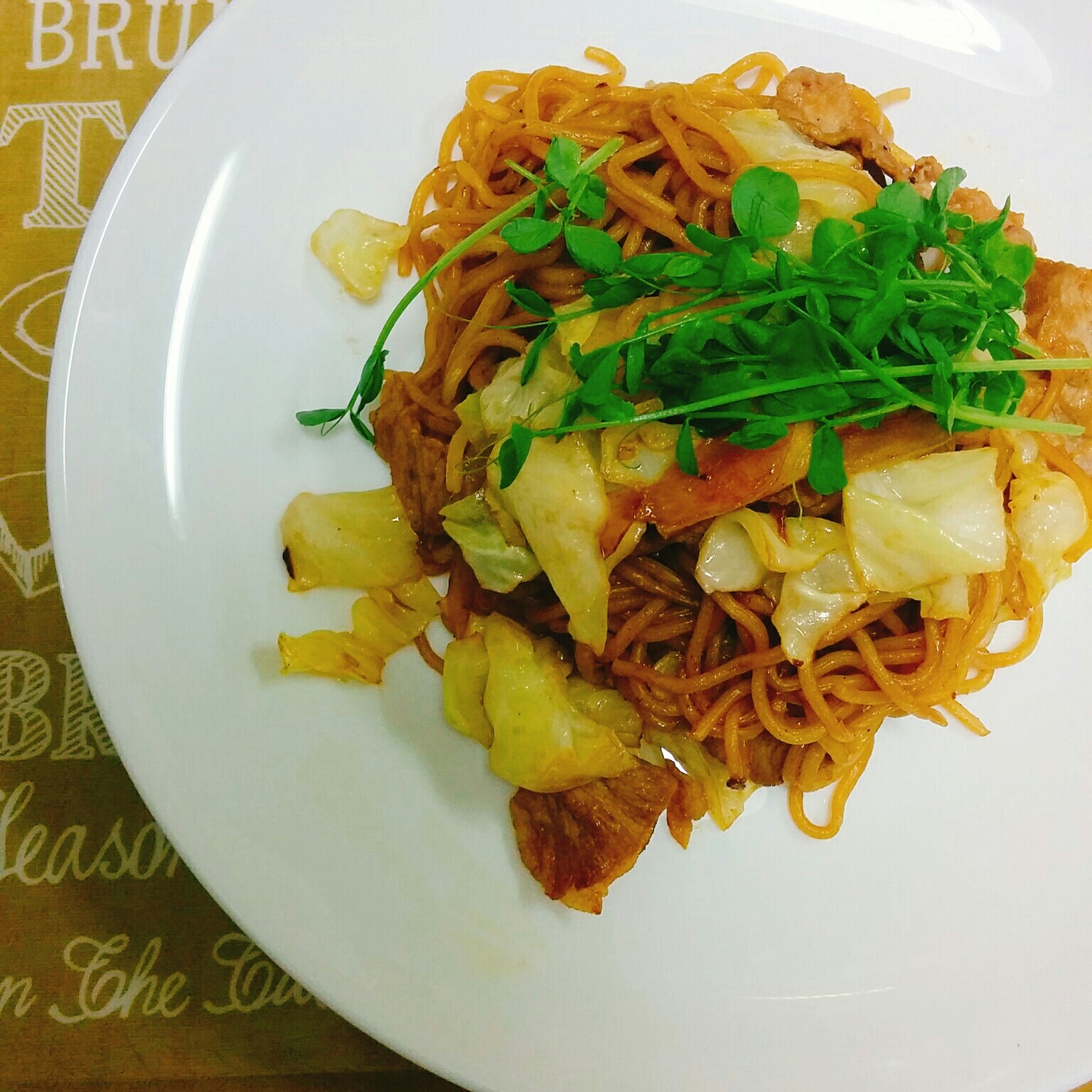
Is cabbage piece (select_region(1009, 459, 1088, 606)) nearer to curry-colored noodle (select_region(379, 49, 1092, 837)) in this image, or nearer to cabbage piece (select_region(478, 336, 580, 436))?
curry-colored noodle (select_region(379, 49, 1092, 837))

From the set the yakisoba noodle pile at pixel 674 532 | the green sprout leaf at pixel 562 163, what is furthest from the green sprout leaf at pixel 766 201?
the green sprout leaf at pixel 562 163

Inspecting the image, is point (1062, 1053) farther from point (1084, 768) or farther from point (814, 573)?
point (814, 573)

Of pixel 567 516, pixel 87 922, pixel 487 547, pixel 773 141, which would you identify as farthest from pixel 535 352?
pixel 87 922

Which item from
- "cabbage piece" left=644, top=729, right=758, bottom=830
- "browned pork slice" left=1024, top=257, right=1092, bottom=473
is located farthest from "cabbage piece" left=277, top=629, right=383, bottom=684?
"browned pork slice" left=1024, top=257, right=1092, bottom=473

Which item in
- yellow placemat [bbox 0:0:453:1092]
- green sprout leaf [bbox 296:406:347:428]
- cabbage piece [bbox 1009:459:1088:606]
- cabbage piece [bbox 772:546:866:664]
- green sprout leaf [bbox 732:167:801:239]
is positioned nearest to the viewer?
green sprout leaf [bbox 732:167:801:239]

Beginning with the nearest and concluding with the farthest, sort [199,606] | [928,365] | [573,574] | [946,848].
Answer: [928,365], [573,574], [199,606], [946,848]

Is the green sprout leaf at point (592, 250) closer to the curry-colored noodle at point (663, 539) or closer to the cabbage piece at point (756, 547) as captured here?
the curry-colored noodle at point (663, 539)

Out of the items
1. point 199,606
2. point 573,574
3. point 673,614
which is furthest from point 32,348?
point 673,614
